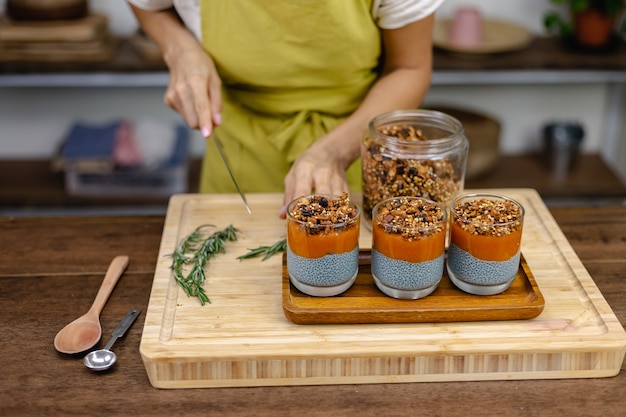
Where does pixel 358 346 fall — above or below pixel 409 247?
below

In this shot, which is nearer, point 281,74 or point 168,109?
point 281,74

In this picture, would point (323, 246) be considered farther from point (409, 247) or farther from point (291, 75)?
point (291, 75)

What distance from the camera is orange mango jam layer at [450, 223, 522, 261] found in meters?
1.23

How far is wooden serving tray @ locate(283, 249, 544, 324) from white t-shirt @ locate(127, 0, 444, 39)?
583 mm

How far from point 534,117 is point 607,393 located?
2.11 metres

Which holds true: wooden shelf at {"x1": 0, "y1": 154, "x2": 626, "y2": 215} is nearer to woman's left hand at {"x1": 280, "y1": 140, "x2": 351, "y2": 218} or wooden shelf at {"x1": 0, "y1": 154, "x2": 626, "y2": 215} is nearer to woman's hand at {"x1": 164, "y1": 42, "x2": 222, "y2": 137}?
woman's hand at {"x1": 164, "y1": 42, "x2": 222, "y2": 137}

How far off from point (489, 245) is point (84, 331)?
2.07 ft

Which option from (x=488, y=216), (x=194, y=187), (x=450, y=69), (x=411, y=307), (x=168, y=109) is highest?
(x=488, y=216)

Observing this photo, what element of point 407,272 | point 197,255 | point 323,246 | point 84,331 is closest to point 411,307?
point 407,272

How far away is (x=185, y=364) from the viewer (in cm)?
117

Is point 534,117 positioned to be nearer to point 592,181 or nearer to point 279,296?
point 592,181

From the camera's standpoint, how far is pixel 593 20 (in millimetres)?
2699

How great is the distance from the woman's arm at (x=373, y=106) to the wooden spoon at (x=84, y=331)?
367 millimetres

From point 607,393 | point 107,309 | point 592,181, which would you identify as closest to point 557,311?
point 607,393
